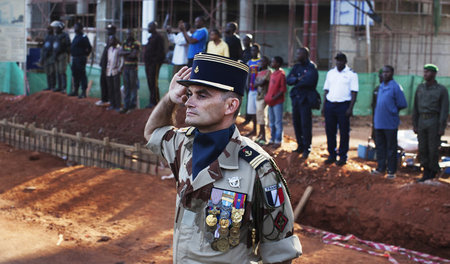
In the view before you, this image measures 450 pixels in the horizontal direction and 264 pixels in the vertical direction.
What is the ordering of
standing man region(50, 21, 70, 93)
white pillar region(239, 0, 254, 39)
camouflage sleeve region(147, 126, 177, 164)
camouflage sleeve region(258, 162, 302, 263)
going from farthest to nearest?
white pillar region(239, 0, 254, 39)
standing man region(50, 21, 70, 93)
camouflage sleeve region(147, 126, 177, 164)
camouflage sleeve region(258, 162, 302, 263)

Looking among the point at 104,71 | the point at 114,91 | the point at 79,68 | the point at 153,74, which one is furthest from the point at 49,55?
the point at 153,74

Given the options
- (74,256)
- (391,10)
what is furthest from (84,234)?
(391,10)

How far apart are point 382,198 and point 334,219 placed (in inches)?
34.5

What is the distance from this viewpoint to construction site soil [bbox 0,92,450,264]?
7.34 metres

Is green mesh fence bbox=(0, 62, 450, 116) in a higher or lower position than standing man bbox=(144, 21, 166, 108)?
lower

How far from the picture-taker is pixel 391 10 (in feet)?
84.4

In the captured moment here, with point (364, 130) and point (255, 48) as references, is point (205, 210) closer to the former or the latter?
point (255, 48)

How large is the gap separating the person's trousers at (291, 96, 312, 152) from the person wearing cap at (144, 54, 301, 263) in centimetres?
754

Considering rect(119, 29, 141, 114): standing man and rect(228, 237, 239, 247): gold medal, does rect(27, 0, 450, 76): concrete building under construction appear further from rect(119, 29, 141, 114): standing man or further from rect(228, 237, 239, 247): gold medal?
rect(228, 237, 239, 247): gold medal

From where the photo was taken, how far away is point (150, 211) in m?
8.98

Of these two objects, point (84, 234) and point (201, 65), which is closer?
point (201, 65)

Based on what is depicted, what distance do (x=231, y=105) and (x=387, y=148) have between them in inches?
289

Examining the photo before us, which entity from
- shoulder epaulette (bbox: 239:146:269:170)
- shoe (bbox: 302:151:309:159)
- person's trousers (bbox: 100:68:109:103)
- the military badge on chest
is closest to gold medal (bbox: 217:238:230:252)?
the military badge on chest

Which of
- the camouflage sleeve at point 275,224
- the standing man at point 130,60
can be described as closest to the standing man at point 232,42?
the standing man at point 130,60
